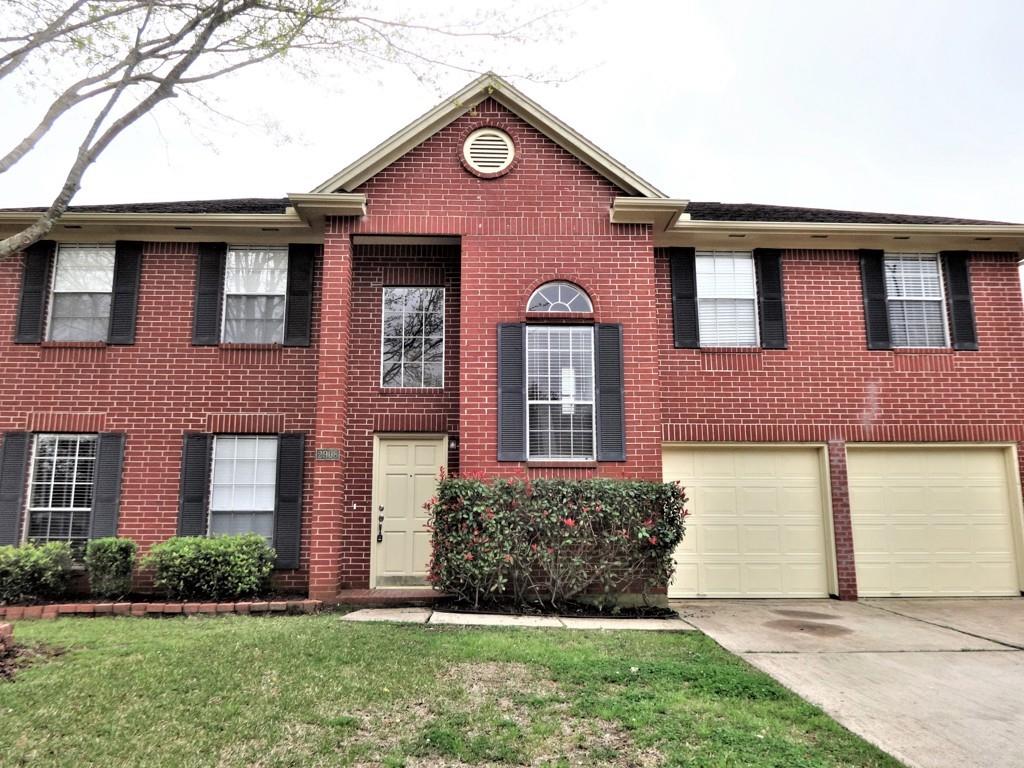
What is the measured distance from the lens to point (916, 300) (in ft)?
32.6

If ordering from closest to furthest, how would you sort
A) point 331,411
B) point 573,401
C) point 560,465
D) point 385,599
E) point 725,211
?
point 385,599
point 560,465
point 331,411
point 573,401
point 725,211

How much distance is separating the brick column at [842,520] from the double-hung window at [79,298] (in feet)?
34.4

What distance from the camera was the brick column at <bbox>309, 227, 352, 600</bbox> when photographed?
8.26 metres

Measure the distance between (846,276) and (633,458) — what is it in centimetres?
455

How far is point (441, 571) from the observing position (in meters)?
7.86

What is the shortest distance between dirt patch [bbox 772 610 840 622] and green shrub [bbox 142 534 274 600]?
6528mm

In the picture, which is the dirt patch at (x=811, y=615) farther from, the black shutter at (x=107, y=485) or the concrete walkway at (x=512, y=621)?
the black shutter at (x=107, y=485)

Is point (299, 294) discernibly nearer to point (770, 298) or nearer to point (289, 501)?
point (289, 501)

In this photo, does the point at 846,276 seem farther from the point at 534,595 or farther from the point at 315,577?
the point at 315,577

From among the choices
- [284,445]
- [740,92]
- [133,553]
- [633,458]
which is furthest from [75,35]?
[740,92]

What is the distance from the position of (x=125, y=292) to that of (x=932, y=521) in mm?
11981

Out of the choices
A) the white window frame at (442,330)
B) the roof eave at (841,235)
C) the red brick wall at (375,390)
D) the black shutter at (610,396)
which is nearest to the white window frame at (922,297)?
the roof eave at (841,235)

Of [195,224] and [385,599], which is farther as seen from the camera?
[195,224]

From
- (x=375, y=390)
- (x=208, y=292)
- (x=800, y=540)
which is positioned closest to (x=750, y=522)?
(x=800, y=540)
